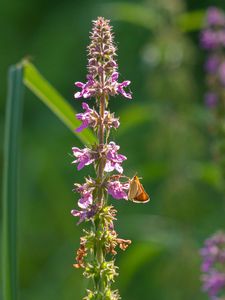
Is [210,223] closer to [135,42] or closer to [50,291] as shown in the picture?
[50,291]

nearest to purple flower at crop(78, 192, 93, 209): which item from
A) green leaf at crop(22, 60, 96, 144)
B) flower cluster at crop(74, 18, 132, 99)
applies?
flower cluster at crop(74, 18, 132, 99)

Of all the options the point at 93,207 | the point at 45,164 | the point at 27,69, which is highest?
the point at 45,164

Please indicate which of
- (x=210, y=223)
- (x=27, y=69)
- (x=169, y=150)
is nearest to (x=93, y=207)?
(x=27, y=69)

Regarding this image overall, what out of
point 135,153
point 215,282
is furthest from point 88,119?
point 135,153

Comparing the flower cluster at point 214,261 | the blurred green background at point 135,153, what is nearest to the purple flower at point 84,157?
the blurred green background at point 135,153

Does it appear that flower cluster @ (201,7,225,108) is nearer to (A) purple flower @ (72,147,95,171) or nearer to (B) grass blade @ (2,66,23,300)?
(B) grass blade @ (2,66,23,300)
